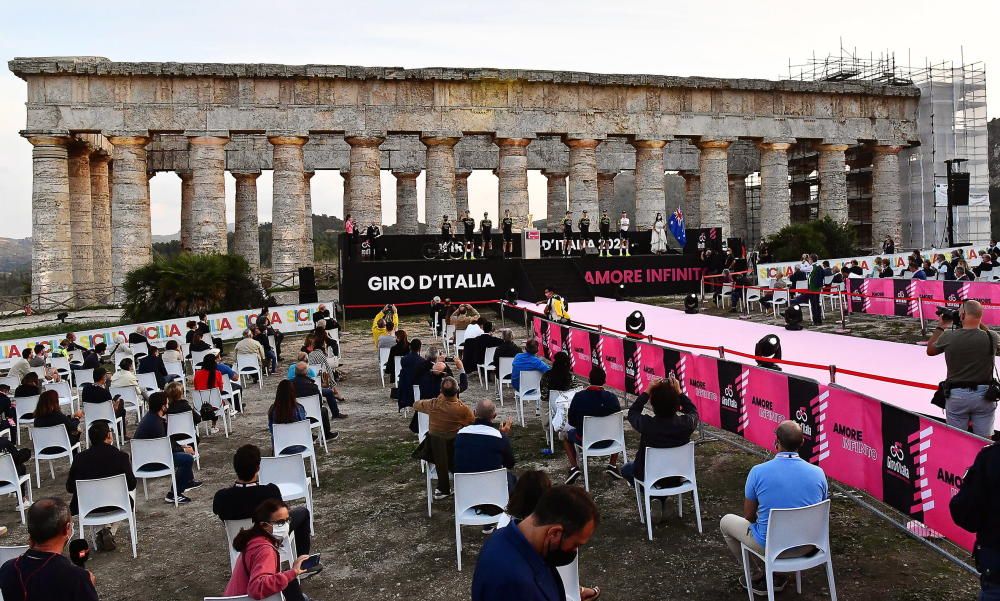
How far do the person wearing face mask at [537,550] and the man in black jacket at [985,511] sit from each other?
2.66 metres

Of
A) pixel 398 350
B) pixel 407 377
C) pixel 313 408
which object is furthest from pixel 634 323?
pixel 313 408

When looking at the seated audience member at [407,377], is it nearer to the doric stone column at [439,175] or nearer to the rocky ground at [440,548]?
the rocky ground at [440,548]

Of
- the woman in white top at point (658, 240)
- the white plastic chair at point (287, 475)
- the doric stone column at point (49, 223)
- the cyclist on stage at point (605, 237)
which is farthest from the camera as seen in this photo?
the woman in white top at point (658, 240)

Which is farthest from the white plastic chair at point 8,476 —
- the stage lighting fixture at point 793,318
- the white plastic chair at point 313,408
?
the stage lighting fixture at point 793,318

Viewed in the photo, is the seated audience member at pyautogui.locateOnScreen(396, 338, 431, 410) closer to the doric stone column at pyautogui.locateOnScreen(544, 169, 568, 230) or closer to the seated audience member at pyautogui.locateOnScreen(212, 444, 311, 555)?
the seated audience member at pyautogui.locateOnScreen(212, 444, 311, 555)

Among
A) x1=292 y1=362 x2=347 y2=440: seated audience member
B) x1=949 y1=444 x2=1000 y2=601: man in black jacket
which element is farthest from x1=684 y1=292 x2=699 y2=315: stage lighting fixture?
x1=949 y1=444 x2=1000 y2=601: man in black jacket

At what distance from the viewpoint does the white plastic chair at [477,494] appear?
7.06 metres

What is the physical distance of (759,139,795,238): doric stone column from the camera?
41594 mm

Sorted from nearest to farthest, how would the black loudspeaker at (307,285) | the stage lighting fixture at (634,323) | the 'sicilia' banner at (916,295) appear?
the stage lighting fixture at (634,323), the 'sicilia' banner at (916,295), the black loudspeaker at (307,285)

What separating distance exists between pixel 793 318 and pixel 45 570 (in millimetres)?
17814

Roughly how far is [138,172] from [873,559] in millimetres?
36031

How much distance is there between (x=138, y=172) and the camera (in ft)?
118

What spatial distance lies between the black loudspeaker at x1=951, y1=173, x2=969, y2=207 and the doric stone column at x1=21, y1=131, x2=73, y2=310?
41575mm

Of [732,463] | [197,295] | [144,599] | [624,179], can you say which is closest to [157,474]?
[144,599]
